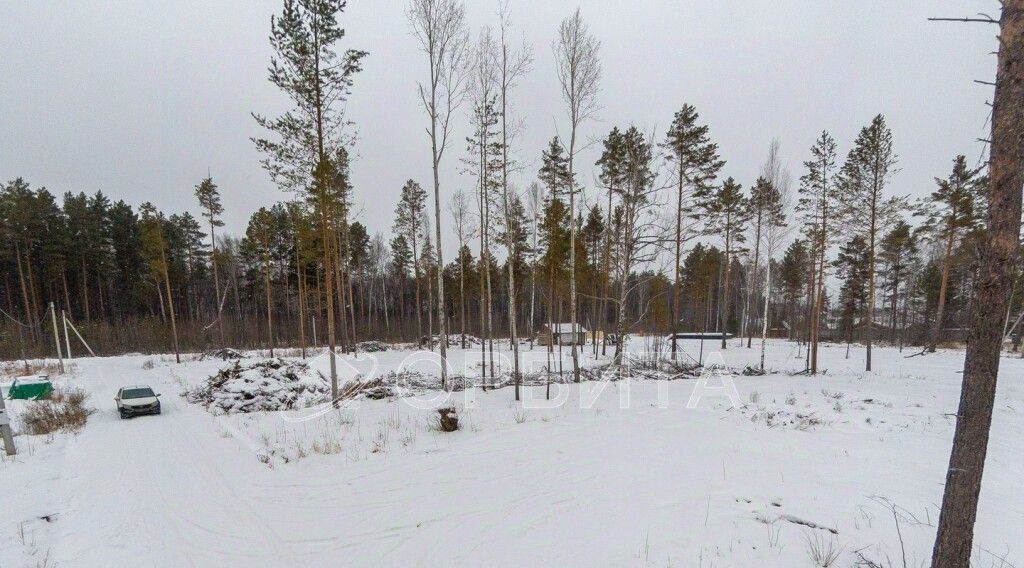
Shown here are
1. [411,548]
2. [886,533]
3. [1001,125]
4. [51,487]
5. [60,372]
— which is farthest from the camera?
[60,372]

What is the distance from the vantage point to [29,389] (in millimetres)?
13562

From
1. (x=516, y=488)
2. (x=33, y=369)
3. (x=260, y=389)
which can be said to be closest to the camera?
(x=516, y=488)

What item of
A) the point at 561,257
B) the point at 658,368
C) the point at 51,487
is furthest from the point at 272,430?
the point at 561,257

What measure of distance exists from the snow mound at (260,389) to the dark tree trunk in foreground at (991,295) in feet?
47.0

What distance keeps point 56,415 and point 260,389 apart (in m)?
4.78

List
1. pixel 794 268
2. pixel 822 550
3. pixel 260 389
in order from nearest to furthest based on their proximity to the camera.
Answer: pixel 822 550 < pixel 260 389 < pixel 794 268

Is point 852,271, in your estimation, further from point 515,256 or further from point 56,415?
point 56,415

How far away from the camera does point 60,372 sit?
19844mm

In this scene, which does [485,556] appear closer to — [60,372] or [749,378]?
[749,378]

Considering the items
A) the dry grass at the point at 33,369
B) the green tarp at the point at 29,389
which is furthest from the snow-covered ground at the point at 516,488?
the dry grass at the point at 33,369

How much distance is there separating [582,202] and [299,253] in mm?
21026

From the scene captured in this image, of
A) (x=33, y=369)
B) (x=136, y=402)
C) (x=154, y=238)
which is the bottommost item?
(x=33, y=369)

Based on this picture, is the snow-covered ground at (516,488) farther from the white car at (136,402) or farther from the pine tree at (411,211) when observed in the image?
the pine tree at (411,211)

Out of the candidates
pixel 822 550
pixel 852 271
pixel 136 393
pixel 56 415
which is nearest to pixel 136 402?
pixel 136 393
